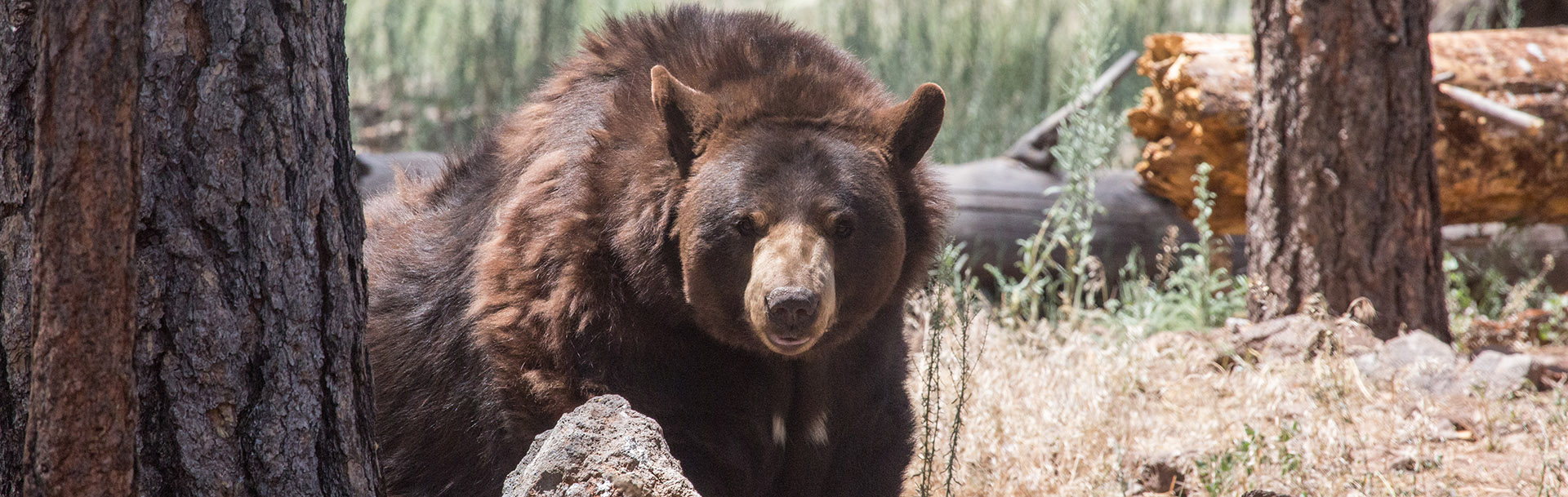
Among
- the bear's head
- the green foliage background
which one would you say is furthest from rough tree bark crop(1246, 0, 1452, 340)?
the green foliage background

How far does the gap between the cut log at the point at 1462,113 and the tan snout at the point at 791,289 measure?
11.3ft

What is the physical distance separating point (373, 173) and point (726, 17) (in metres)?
3.48

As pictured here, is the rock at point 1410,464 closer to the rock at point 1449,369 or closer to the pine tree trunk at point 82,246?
the rock at point 1449,369

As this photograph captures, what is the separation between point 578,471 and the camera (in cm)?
208

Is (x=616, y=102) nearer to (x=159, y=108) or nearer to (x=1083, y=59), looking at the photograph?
(x=159, y=108)

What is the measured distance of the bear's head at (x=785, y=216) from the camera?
2.84m

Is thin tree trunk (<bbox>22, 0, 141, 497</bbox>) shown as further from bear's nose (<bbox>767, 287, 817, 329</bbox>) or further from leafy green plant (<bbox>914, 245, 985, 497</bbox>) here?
leafy green plant (<bbox>914, 245, 985, 497</bbox>)

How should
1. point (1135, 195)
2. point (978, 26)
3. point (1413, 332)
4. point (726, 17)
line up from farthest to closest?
point (978, 26) < point (1135, 195) < point (1413, 332) < point (726, 17)

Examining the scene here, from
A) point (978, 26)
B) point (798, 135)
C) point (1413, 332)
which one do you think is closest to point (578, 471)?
point (798, 135)

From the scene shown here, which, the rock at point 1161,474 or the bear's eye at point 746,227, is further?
the rock at point 1161,474

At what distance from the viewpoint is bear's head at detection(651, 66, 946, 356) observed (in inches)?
112

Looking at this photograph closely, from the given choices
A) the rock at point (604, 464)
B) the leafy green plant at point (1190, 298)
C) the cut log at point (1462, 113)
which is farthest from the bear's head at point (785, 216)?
the cut log at point (1462, 113)

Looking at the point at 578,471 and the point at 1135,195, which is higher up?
the point at 578,471

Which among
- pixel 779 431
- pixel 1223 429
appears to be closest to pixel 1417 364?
pixel 1223 429
